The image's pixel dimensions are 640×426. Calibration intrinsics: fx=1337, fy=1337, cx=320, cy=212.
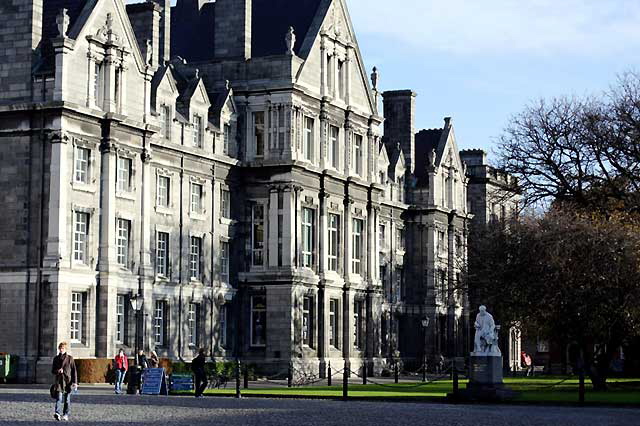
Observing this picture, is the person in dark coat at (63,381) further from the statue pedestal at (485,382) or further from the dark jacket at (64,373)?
the statue pedestal at (485,382)

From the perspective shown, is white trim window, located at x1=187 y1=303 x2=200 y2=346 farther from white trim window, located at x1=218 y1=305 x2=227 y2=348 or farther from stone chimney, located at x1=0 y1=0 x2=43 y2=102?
stone chimney, located at x1=0 y1=0 x2=43 y2=102

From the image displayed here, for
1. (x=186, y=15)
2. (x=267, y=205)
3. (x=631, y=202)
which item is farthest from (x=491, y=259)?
(x=186, y=15)

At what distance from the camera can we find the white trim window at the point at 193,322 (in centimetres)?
6469

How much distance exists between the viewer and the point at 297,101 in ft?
223

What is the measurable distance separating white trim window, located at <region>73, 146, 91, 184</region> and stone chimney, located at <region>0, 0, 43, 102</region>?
3086mm

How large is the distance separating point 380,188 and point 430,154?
15584 millimetres

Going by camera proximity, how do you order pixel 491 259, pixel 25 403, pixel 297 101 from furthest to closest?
pixel 297 101
pixel 491 259
pixel 25 403

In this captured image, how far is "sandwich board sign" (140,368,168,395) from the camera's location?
46.8 metres

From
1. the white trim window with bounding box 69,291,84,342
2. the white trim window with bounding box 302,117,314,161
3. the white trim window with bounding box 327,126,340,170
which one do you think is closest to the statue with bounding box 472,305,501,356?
the white trim window with bounding box 69,291,84,342

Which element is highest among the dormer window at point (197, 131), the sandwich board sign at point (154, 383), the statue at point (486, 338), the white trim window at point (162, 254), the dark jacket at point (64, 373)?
the dormer window at point (197, 131)

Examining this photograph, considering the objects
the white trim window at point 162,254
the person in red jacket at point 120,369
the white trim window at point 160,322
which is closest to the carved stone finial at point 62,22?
the white trim window at point 162,254

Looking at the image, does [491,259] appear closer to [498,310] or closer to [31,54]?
[498,310]

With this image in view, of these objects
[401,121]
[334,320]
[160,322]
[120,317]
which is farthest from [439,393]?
[401,121]

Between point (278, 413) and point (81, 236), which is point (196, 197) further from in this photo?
point (278, 413)
